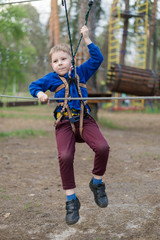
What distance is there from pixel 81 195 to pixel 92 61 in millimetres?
1946

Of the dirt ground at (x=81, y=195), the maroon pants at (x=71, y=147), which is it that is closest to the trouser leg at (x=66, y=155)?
the maroon pants at (x=71, y=147)

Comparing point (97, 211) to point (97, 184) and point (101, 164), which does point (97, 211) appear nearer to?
point (97, 184)

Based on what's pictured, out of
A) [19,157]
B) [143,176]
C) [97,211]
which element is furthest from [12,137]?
[97,211]

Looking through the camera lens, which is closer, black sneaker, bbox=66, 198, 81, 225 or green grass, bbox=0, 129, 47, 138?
black sneaker, bbox=66, 198, 81, 225

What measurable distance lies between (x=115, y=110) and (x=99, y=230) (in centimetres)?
1400

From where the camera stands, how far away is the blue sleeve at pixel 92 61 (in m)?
2.79

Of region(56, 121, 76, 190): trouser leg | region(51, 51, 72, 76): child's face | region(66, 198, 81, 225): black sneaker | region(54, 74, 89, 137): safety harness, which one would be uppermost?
region(51, 51, 72, 76): child's face

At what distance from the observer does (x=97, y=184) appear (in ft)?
8.77

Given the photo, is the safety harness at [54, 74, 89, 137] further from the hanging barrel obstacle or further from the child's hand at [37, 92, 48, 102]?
the hanging barrel obstacle

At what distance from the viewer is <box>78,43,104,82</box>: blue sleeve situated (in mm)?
2795

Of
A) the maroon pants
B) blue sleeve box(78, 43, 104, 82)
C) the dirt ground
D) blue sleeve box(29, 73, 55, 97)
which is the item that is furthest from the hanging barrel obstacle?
the maroon pants

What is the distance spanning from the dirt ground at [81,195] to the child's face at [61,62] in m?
1.65

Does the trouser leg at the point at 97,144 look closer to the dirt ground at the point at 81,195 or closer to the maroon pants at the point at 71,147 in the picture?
the maroon pants at the point at 71,147

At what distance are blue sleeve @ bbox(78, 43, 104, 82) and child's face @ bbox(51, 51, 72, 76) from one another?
0.18 metres
